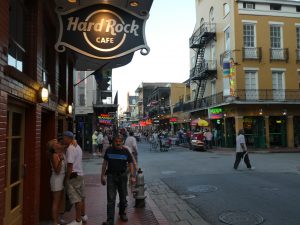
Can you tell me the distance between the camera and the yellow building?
1220 inches

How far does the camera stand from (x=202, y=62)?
3728 cm

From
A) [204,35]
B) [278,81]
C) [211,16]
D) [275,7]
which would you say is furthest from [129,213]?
[211,16]

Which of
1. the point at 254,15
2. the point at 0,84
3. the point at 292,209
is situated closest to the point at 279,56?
the point at 254,15

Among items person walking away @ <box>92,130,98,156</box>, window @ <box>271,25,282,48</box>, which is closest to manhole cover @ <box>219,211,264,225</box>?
person walking away @ <box>92,130,98,156</box>

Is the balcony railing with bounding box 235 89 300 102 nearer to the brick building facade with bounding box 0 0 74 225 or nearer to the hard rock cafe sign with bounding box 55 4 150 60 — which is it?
the brick building facade with bounding box 0 0 74 225

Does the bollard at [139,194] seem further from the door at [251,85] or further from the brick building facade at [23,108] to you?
the door at [251,85]

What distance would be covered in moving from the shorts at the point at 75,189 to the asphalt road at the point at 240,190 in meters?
2.76

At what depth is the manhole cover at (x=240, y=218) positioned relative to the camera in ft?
24.8

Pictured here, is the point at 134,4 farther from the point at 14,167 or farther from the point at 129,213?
the point at 129,213

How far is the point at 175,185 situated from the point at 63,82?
17.5 feet

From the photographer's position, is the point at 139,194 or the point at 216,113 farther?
the point at 216,113

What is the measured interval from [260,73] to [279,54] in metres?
2.46

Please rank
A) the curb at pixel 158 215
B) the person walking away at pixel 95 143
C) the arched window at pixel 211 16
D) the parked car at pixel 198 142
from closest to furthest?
the curb at pixel 158 215 → the person walking away at pixel 95 143 → the parked car at pixel 198 142 → the arched window at pixel 211 16

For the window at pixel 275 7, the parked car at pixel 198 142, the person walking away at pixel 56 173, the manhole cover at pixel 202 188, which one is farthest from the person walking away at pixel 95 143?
the window at pixel 275 7
